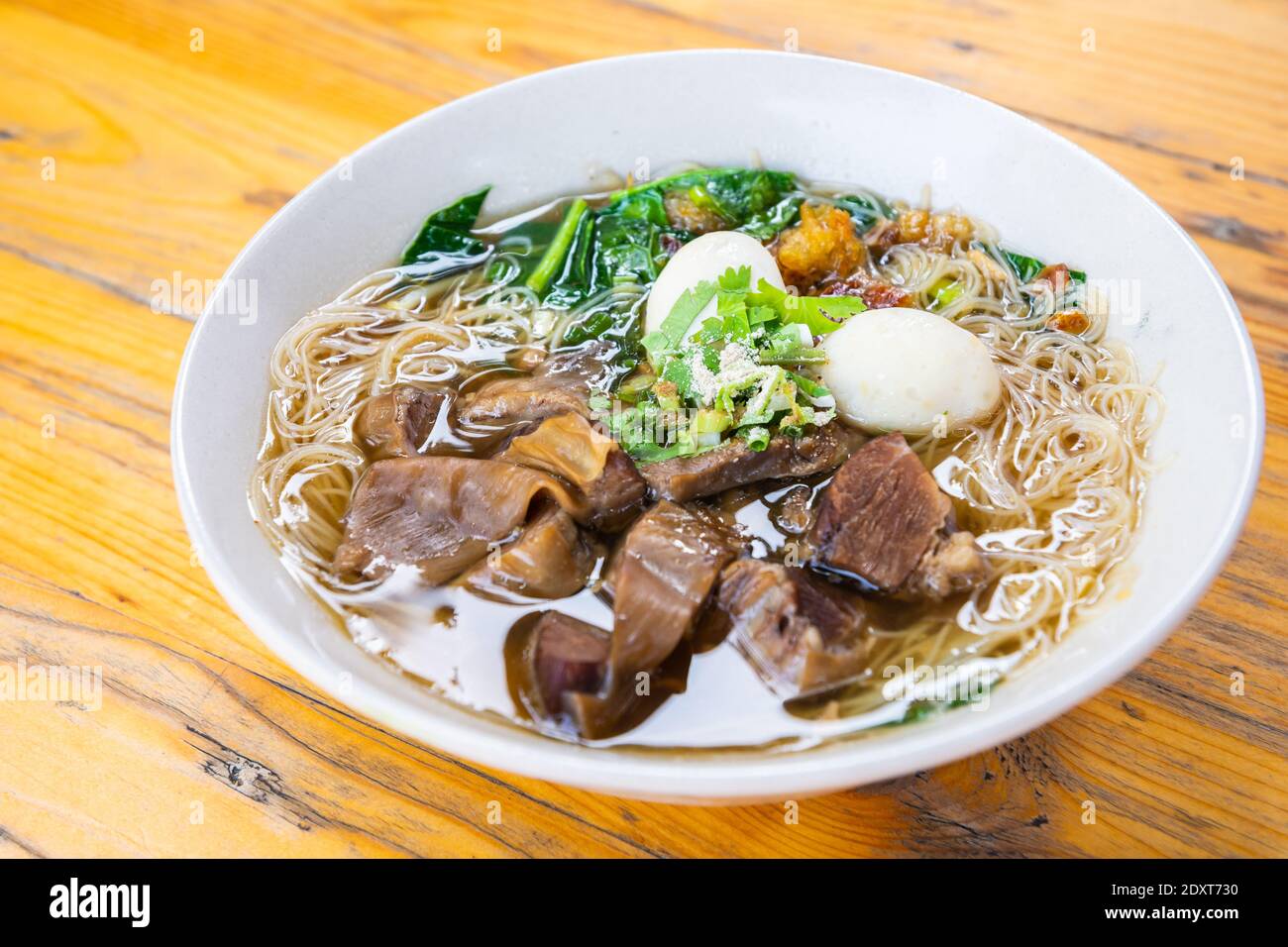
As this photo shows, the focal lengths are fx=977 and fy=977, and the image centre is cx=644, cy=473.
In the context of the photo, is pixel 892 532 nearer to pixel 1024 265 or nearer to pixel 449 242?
pixel 1024 265

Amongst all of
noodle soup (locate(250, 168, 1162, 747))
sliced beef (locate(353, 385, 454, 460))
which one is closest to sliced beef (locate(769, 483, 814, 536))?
noodle soup (locate(250, 168, 1162, 747))

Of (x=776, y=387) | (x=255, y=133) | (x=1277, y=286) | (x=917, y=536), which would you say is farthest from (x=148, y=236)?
(x=1277, y=286)

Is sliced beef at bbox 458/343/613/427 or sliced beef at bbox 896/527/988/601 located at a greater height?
sliced beef at bbox 458/343/613/427

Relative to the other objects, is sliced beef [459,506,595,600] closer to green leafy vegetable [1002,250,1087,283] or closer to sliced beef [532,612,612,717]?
sliced beef [532,612,612,717]

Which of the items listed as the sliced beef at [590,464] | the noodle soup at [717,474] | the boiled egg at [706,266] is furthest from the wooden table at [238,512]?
the boiled egg at [706,266]

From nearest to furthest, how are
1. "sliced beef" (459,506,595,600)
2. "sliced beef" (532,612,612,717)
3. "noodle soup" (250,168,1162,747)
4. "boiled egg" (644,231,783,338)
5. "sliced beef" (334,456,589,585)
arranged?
"sliced beef" (532,612,612,717) < "noodle soup" (250,168,1162,747) < "sliced beef" (459,506,595,600) < "sliced beef" (334,456,589,585) < "boiled egg" (644,231,783,338)

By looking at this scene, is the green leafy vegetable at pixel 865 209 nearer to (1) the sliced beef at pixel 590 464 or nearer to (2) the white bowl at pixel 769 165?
(2) the white bowl at pixel 769 165

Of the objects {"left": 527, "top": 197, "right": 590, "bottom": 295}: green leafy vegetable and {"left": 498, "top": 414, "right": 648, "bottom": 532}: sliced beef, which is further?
{"left": 527, "top": 197, "right": 590, "bottom": 295}: green leafy vegetable
